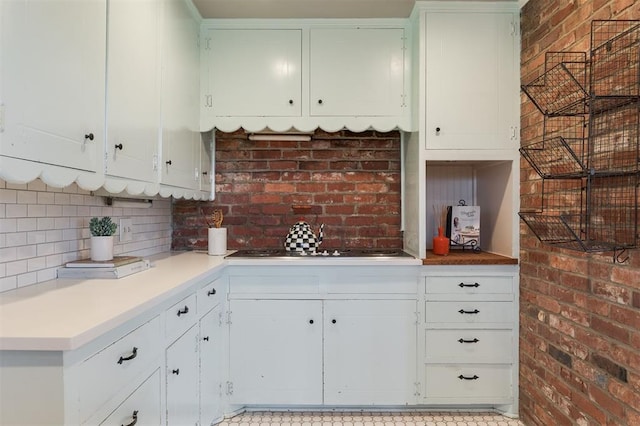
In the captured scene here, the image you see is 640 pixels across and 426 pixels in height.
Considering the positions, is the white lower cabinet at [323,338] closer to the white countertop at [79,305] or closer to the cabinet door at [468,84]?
the white countertop at [79,305]

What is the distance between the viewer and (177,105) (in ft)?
7.08

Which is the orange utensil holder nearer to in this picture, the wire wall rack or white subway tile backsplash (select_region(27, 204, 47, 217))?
the wire wall rack

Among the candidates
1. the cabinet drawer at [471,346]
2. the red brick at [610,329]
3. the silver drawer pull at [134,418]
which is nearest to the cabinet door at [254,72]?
the cabinet drawer at [471,346]

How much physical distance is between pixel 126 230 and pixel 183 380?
97cm

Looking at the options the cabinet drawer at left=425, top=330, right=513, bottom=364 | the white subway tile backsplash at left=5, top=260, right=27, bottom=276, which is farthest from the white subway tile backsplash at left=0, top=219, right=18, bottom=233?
the cabinet drawer at left=425, top=330, right=513, bottom=364

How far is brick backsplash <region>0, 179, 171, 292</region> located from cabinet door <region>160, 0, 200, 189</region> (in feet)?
1.32

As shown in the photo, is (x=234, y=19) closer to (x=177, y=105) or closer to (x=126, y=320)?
(x=177, y=105)

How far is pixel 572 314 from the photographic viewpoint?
5.89 feet

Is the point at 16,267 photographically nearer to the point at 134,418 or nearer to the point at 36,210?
the point at 36,210

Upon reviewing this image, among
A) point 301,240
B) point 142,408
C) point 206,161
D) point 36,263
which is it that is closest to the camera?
point 142,408

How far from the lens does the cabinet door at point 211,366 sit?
1.95m

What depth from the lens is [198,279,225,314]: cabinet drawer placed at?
190 cm

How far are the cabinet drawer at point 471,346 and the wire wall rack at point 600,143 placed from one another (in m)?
0.71

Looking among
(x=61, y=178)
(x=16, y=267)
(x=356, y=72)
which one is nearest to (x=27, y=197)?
(x=16, y=267)
